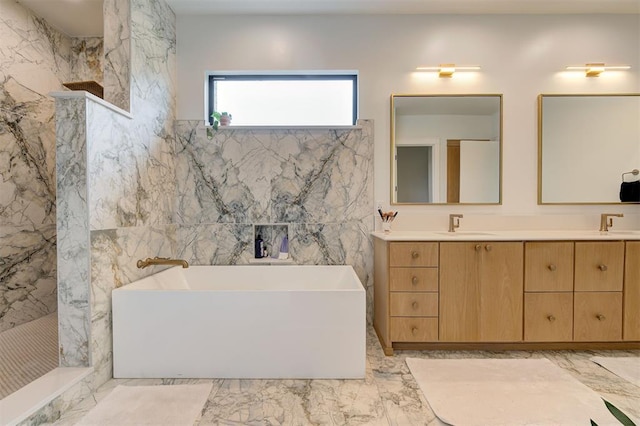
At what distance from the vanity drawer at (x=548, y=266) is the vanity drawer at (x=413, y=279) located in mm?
651

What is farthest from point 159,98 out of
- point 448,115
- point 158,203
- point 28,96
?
point 448,115

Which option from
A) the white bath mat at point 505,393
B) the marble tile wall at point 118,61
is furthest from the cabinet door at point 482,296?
the marble tile wall at point 118,61

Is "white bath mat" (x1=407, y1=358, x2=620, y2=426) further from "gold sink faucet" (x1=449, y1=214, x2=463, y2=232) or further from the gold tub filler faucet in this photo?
the gold tub filler faucet

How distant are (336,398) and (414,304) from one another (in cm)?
84

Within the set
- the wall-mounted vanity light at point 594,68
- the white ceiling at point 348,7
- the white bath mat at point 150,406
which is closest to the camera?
the white bath mat at point 150,406

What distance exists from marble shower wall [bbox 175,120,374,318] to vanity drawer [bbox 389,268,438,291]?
54 centimetres

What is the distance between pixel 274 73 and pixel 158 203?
1496 millimetres

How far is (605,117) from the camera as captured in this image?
2684mm

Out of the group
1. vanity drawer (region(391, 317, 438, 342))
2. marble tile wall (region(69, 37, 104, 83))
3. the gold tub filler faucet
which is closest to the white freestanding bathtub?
the gold tub filler faucet

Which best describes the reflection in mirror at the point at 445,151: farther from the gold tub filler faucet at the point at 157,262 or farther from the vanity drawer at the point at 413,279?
the gold tub filler faucet at the point at 157,262

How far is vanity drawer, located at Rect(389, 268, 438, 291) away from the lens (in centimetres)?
219

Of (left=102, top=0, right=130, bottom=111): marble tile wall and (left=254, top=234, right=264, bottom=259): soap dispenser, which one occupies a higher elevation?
(left=102, top=0, right=130, bottom=111): marble tile wall

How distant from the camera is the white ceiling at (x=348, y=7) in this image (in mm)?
2545

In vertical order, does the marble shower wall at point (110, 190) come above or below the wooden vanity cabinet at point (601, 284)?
above
